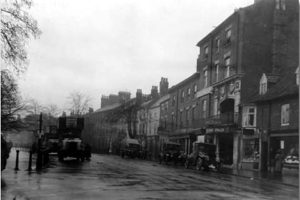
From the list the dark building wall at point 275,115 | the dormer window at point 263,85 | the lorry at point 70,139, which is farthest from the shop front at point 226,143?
the lorry at point 70,139

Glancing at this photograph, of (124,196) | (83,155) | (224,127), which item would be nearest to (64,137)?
(83,155)

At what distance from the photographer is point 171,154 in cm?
4097

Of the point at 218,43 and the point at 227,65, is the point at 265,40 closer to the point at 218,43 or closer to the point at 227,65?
the point at 227,65

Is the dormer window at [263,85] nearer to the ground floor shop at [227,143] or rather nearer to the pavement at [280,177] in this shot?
the ground floor shop at [227,143]

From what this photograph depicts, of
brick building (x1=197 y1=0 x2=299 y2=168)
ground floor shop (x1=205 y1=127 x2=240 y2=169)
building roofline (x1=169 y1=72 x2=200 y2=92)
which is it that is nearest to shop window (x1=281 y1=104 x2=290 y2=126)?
brick building (x1=197 y1=0 x2=299 y2=168)

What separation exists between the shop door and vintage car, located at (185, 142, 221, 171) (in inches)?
266

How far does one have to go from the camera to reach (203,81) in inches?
1822

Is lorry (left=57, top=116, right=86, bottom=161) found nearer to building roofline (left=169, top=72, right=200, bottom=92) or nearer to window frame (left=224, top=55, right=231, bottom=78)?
window frame (left=224, top=55, right=231, bottom=78)

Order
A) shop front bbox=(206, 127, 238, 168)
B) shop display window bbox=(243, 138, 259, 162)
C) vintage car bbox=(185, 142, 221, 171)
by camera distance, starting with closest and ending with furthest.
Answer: vintage car bbox=(185, 142, 221, 171) → shop display window bbox=(243, 138, 259, 162) → shop front bbox=(206, 127, 238, 168)

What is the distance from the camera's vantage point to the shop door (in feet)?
128

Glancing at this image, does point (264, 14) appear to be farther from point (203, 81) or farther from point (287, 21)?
point (203, 81)

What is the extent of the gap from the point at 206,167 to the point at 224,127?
29.2 feet

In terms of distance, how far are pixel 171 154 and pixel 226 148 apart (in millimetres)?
4799

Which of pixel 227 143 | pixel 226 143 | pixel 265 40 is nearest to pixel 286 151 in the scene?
pixel 227 143
